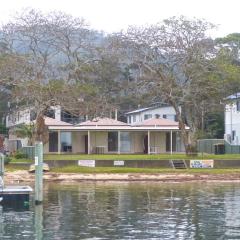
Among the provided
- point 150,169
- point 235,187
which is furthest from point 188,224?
point 150,169

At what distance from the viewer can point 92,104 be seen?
69.9 m

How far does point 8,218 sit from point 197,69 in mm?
37976

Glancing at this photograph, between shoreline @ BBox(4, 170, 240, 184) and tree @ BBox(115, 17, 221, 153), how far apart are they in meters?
9.69

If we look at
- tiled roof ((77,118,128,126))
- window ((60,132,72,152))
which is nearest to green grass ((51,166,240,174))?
tiled roof ((77,118,128,126))

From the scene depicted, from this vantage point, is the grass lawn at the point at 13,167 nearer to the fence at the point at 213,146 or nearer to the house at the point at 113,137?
the house at the point at 113,137

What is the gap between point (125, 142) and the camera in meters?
82.6

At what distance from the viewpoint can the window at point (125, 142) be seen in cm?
8223

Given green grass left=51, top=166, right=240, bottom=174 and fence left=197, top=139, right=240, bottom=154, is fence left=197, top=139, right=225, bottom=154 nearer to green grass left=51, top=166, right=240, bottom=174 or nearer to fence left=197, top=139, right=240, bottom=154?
fence left=197, top=139, right=240, bottom=154

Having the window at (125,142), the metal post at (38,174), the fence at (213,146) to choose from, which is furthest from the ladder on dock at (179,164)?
the metal post at (38,174)

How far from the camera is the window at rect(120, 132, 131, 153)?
8223cm

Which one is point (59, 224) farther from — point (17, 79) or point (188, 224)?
point (17, 79)

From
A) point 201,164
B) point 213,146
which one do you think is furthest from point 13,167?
point 213,146

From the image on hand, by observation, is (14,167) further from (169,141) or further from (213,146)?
(213,146)

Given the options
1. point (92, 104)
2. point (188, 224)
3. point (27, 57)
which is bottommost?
point (188, 224)
